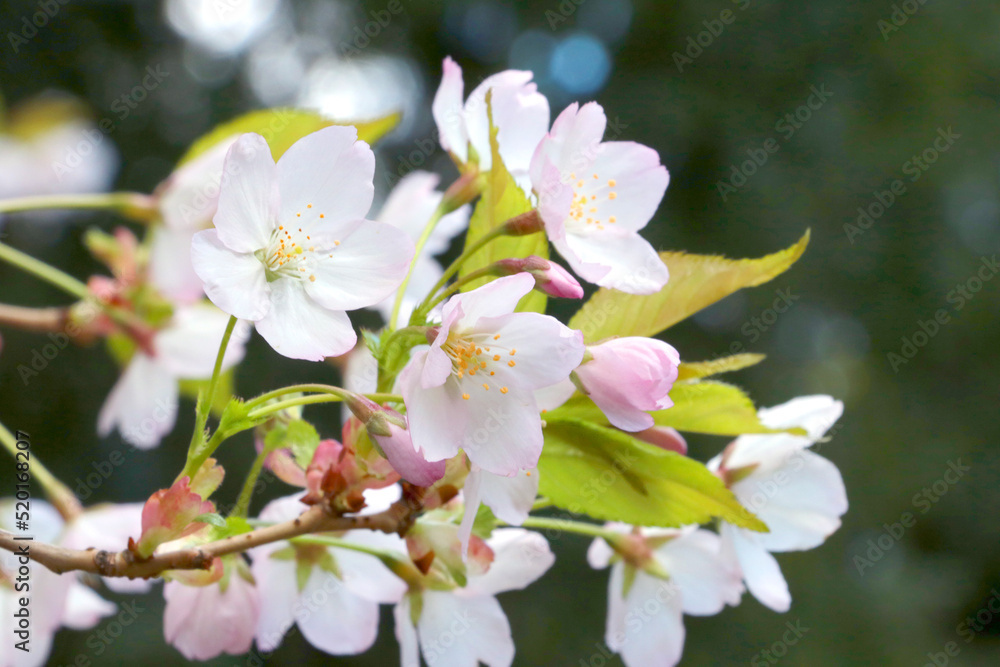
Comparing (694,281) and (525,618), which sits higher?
(694,281)

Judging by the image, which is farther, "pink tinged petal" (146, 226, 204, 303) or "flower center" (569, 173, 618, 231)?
"pink tinged petal" (146, 226, 204, 303)

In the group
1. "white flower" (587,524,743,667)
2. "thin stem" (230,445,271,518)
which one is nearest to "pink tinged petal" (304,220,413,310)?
"thin stem" (230,445,271,518)

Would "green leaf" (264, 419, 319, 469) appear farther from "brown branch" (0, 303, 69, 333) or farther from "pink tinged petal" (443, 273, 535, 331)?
"brown branch" (0, 303, 69, 333)

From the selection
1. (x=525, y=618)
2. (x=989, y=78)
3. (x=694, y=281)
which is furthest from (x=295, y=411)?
(x=989, y=78)

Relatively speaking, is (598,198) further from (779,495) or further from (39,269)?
(39,269)

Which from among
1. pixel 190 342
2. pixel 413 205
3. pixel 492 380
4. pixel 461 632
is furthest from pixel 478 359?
pixel 190 342

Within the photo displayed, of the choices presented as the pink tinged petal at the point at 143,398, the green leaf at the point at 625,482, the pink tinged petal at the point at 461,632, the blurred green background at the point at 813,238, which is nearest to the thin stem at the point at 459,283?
the green leaf at the point at 625,482

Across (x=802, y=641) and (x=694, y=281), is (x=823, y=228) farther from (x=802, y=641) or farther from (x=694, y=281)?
(x=694, y=281)
